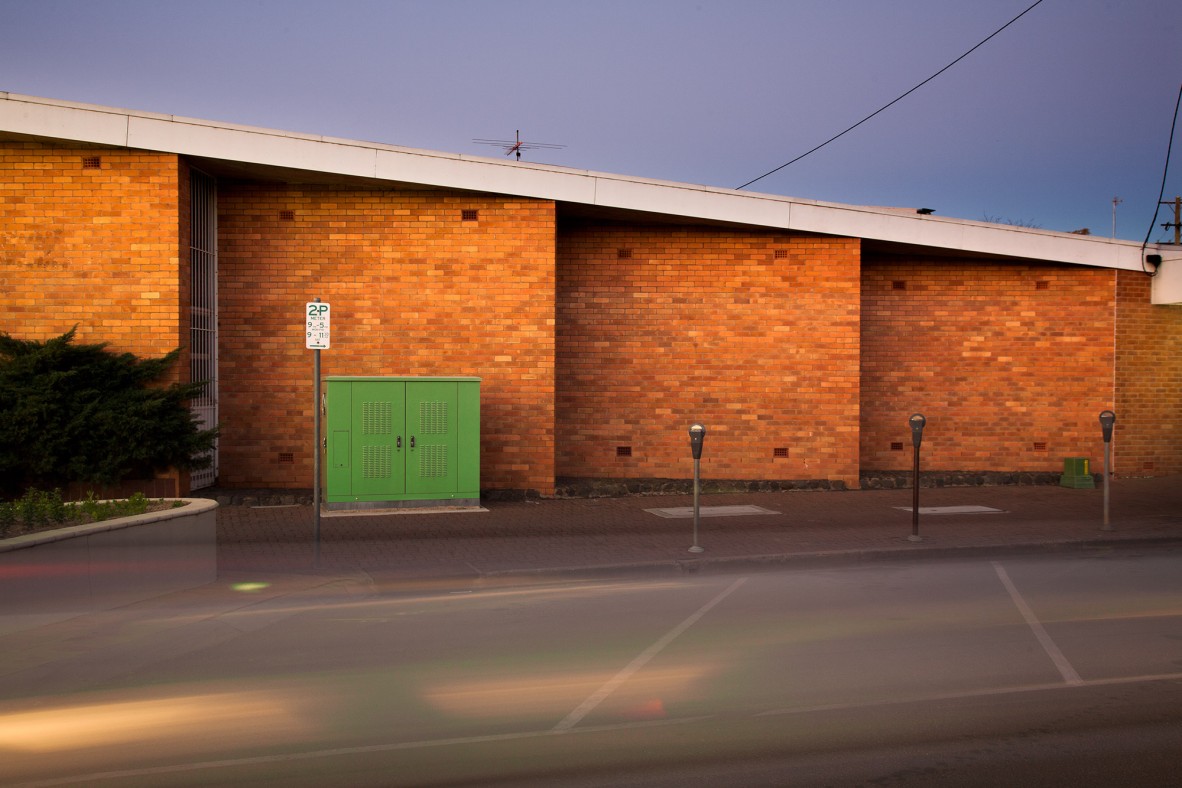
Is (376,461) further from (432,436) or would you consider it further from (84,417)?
(84,417)

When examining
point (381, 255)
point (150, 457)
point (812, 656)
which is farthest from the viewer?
point (381, 255)

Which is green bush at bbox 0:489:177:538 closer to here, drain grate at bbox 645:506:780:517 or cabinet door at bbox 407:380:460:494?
cabinet door at bbox 407:380:460:494

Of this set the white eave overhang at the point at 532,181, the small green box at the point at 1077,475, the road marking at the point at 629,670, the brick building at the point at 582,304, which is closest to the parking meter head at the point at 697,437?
the road marking at the point at 629,670

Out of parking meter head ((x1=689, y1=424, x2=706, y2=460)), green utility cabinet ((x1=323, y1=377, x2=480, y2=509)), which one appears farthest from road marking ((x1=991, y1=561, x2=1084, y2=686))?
green utility cabinet ((x1=323, y1=377, x2=480, y2=509))

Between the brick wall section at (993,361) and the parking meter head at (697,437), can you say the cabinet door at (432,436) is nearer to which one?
the parking meter head at (697,437)

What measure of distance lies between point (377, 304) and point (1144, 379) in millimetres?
14030

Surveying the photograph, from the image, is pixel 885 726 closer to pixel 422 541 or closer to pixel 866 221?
pixel 422 541

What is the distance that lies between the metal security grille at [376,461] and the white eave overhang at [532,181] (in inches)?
155

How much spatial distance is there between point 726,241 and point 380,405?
6.80 meters

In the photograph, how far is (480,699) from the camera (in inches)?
251

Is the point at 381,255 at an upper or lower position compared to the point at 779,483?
upper

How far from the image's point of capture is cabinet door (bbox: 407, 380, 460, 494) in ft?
48.9

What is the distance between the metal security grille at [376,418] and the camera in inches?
580

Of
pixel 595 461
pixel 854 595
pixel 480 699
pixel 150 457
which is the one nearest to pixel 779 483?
pixel 595 461
